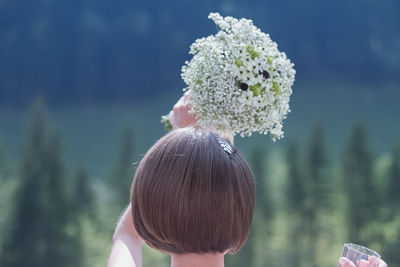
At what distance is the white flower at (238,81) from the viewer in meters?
1.85

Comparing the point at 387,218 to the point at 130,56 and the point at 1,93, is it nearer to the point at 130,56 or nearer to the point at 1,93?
the point at 130,56

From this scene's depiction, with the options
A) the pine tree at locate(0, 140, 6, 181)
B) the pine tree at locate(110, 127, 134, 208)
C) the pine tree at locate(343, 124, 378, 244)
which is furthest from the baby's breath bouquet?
the pine tree at locate(0, 140, 6, 181)

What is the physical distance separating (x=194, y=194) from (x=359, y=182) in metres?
8.79

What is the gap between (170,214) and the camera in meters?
1.15

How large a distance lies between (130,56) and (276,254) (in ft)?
13.8

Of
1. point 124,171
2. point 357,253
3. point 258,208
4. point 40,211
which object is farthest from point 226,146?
point 40,211

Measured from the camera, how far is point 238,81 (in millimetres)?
Answer: 1859

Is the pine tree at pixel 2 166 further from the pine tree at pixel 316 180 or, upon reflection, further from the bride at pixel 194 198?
the bride at pixel 194 198

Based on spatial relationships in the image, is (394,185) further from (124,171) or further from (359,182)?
(124,171)

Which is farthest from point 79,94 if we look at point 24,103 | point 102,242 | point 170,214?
point 170,214

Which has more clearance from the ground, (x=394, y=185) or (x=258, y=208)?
(x=394, y=185)

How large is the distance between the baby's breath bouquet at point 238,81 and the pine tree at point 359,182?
784 cm

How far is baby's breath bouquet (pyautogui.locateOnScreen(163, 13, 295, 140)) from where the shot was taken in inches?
72.8

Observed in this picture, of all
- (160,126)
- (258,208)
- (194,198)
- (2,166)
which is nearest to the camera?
(194,198)
